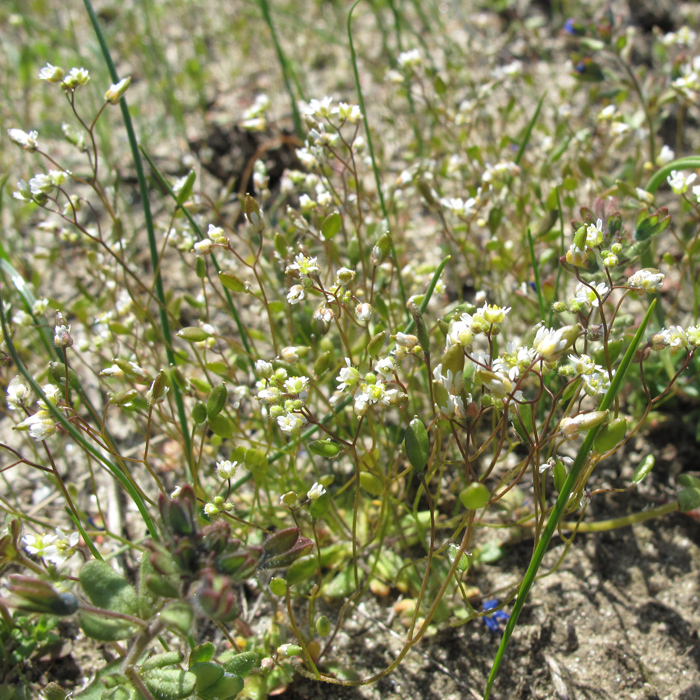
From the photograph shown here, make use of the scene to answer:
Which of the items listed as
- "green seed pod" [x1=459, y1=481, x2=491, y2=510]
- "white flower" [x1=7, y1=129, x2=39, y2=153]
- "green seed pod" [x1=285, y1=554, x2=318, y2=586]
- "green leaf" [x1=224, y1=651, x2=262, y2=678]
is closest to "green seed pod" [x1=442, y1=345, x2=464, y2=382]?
"green seed pod" [x1=459, y1=481, x2=491, y2=510]

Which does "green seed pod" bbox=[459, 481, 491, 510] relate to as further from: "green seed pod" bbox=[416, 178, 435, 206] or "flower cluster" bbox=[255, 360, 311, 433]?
"green seed pod" bbox=[416, 178, 435, 206]

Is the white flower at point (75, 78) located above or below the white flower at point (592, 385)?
above

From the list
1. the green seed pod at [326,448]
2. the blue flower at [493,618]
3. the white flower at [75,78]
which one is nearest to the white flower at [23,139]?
the white flower at [75,78]

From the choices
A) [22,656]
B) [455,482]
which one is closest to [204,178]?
[455,482]

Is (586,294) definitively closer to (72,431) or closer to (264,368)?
(264,368)

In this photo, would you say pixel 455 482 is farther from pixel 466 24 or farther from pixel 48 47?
pixel 48 47

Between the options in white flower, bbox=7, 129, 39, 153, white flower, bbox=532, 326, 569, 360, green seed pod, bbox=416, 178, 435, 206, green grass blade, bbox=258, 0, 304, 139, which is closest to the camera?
white flower, bbox=532, 326, 569, 360

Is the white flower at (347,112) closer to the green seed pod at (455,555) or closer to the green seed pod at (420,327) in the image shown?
the green seed pod at (420,327)

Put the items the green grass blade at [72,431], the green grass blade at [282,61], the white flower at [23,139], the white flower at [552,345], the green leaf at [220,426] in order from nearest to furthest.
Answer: the white flower at [552,345] < the green grass blade at [72,431] < the green leaf at [220,426] < the white flower at [23,139] < the green grass blade at [282,61]
